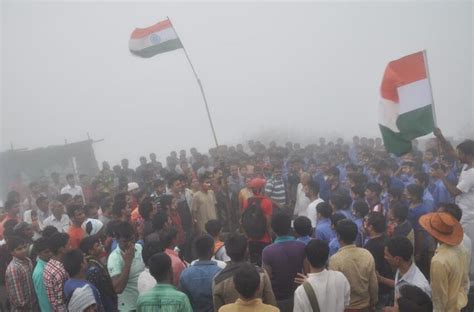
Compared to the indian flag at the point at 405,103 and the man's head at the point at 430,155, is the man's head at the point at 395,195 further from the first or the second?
the man's head at the point at 430,155

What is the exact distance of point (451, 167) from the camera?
9.15m

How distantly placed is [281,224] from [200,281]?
3.53 ft

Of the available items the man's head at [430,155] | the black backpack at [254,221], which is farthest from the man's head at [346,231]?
the man's head at [430,155]

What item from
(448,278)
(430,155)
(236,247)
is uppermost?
(236,247)

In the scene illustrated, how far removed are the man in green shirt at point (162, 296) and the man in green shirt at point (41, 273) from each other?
4.89 feet

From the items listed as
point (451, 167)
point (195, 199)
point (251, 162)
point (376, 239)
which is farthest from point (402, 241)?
point (251, 162)

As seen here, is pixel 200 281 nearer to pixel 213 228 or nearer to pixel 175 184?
pixel 213 228

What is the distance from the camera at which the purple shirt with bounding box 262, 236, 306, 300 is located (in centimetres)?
456

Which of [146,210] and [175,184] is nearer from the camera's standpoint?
[146,210]

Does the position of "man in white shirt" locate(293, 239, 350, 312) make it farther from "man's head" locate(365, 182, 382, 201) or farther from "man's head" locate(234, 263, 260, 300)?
"man's head" locate(365, 182, 382, 201)

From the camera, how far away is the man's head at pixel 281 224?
15.3 ft

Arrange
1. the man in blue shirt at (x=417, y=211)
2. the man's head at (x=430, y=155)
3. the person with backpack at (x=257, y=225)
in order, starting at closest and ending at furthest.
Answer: the man in blue shirt at (x=417, y=211) < the person with backpack at (x=257, y=225) < the man's head at (x=430, y=155)

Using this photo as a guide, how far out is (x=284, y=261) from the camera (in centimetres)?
455

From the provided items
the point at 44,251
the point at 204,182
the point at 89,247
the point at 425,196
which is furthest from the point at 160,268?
the point at 204,182
